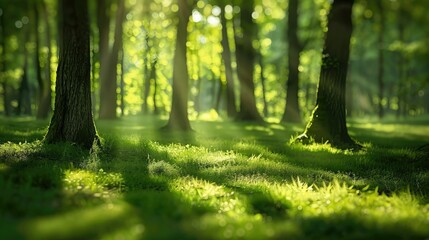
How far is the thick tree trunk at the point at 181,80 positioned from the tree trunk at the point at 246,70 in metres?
6.29

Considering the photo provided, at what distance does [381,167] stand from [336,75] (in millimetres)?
4288

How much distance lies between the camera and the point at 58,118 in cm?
1105

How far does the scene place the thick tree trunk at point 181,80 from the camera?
1750 cm

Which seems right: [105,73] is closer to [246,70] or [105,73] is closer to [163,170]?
[246,70]

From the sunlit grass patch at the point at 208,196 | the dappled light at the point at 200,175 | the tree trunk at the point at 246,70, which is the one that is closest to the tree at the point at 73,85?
Answer: the dappled light at the point at 200,175

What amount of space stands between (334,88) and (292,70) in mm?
11781

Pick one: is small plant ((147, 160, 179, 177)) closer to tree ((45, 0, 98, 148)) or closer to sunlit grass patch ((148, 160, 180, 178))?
sunlit grass patch ((148, 160, 180, 178))

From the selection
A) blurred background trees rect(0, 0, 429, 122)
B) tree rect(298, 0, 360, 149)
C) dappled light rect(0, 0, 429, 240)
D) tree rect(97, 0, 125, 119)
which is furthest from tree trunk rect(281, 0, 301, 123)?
tree rect(298, 0, 360, 149)

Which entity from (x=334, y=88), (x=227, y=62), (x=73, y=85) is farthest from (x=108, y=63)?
(x=334, y=88)

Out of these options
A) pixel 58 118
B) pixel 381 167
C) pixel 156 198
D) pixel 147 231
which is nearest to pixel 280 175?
pixel 381 167

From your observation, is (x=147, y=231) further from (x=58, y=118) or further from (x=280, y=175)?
(x=58, y=118)

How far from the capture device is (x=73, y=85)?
11102 mm

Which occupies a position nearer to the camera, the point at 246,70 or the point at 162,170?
the point at 162,170

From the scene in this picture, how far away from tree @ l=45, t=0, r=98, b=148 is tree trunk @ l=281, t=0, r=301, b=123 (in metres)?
15.9
